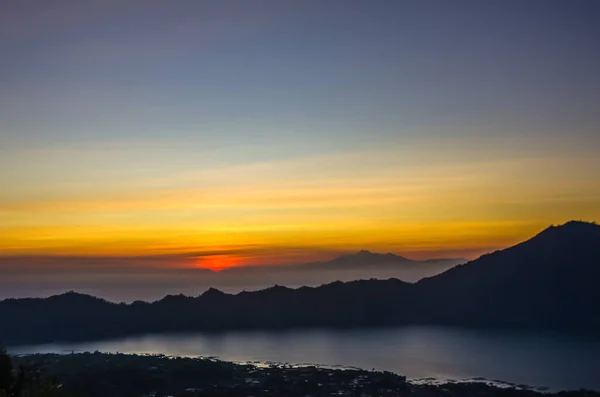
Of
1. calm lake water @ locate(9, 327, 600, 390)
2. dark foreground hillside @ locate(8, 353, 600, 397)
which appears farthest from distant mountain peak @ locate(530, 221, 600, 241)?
dark foreground hillside @ locate(8, 353, 600, 397)

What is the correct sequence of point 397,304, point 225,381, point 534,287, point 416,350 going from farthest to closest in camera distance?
point 397,304, point 534,287, point 416,350, point 225,381

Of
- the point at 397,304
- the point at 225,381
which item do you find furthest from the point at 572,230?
the point at 225,381

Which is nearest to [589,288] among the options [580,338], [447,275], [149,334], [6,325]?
[580,338]

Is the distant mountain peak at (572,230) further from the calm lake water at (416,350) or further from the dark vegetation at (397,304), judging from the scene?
the calm lake water at (416,350)

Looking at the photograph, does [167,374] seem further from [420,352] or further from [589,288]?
[589,288]

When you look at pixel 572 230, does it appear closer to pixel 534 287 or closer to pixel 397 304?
pixel 534 287

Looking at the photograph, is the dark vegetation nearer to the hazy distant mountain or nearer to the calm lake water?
the hazy distant mountain
